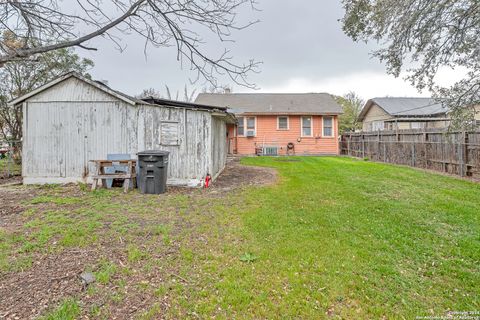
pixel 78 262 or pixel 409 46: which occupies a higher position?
pixel 409 46

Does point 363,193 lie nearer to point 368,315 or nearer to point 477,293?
point 477,293

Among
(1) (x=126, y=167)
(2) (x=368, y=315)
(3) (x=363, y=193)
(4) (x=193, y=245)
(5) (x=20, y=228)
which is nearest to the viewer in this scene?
(2) (x=368, y=315)

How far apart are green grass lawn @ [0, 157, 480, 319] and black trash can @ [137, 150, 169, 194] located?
54 cm

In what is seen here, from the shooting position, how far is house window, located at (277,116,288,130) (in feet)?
61.1

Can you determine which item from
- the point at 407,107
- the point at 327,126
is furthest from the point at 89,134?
the point at 407,107

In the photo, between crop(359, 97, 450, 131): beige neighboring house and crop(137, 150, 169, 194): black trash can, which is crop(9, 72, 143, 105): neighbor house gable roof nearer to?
crop(137, 150, 169, 194): black trash can

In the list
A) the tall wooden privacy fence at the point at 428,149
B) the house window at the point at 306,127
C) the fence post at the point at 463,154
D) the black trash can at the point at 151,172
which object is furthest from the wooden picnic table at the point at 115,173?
the house window at the point at 306,127

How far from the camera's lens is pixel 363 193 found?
6598 millimetres

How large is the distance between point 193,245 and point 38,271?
1.73 meters

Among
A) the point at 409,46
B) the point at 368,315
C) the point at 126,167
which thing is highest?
the point at 409,46

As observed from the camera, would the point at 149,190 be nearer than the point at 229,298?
No

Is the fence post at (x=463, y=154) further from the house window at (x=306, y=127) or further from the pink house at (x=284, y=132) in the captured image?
the house window at (x=306, y=127)

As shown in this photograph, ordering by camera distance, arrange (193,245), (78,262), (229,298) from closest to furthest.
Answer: (229,298) → (78,262) → (193,245)

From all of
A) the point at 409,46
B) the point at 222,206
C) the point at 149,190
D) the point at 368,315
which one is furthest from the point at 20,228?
the point at 409,46
